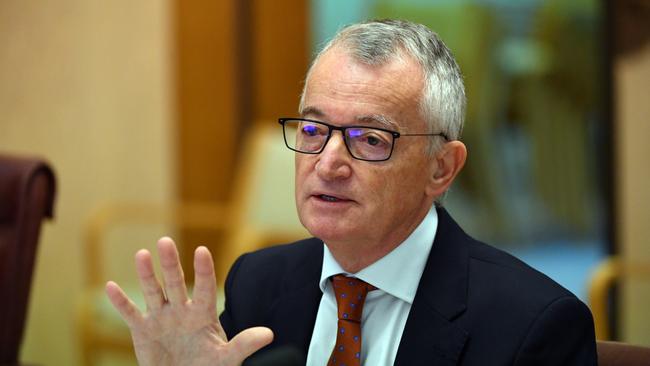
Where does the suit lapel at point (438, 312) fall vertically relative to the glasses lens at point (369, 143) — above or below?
below

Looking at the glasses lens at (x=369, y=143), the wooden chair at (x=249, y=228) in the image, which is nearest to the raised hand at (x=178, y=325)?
the glasses lens at (x=369, y=143)

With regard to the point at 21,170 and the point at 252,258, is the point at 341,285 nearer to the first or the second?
the point at 252,258

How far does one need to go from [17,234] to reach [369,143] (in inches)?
49.5

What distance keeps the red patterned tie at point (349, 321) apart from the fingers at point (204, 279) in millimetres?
250

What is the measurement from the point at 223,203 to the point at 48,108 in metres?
0.90

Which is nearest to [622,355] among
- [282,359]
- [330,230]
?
[330,230]

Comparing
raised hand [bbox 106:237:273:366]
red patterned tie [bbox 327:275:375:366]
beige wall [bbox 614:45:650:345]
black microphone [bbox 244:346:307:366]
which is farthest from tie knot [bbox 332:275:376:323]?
beige wall [bbox 614:45:650:345]

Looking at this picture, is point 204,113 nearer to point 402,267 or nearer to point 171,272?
point 402,267

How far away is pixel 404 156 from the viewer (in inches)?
77.4

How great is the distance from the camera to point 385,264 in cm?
200

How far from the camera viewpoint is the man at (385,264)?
1.84 meters

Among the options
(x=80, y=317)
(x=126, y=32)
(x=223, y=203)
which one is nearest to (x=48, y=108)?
(x=126, y=32)

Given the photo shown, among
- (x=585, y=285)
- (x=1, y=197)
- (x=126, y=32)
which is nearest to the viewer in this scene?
(x=1, y=197)

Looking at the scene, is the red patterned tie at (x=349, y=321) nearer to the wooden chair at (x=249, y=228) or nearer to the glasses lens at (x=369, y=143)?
the glasses lens at (x=369, y=143)
